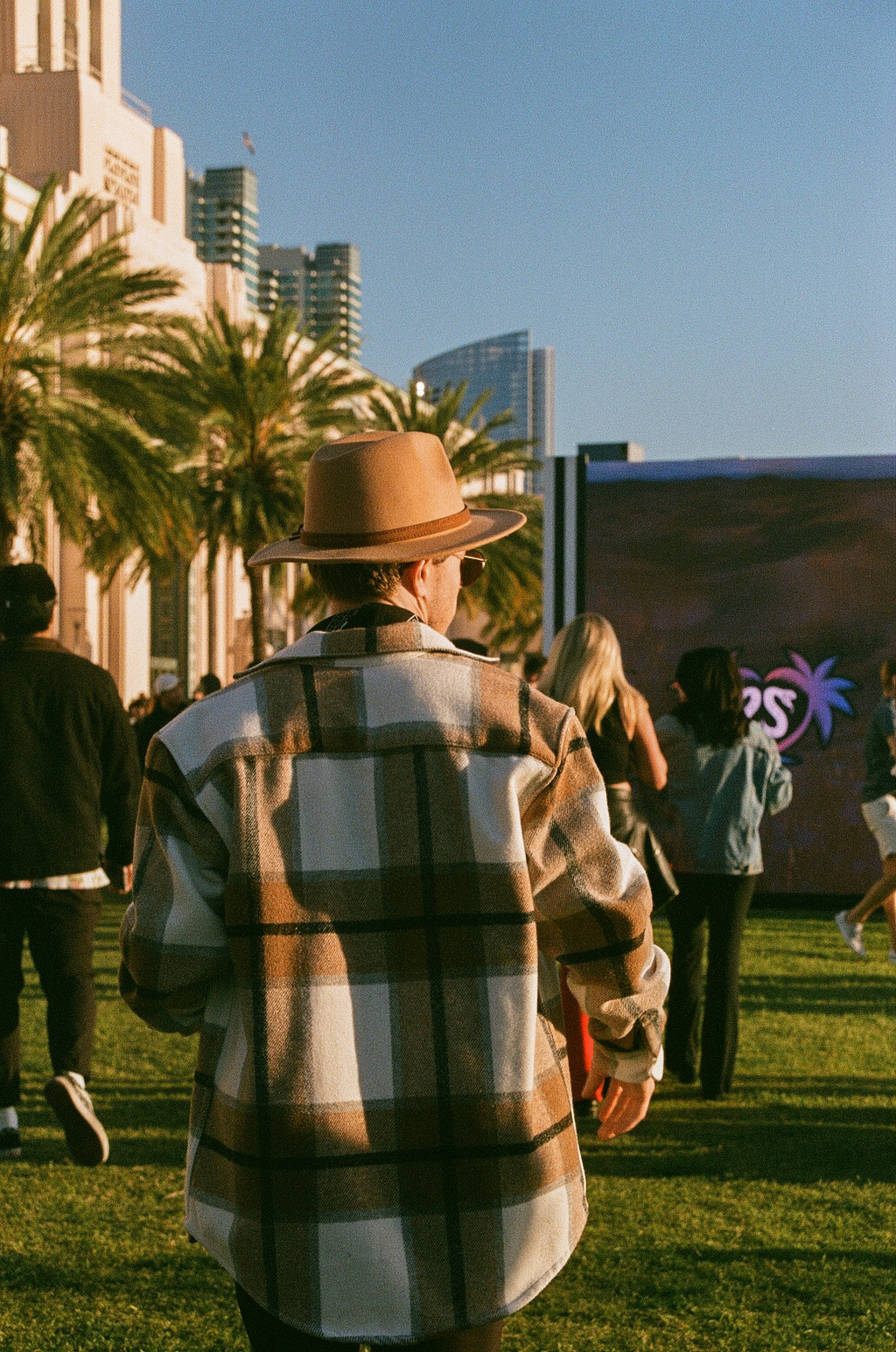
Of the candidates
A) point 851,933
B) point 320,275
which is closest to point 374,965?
point 851,933

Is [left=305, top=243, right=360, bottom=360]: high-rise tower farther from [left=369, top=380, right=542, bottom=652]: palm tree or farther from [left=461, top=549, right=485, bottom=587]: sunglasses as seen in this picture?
[left=461, top=549, right=485, bottom=587]: sunglasses

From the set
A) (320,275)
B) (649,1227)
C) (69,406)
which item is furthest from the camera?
(320,275)

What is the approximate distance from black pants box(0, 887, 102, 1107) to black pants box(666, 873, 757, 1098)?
2.48m

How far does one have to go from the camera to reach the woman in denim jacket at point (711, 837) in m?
6.07

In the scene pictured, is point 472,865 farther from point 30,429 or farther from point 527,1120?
point 30,429

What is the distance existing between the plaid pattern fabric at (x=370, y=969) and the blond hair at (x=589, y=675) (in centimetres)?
365

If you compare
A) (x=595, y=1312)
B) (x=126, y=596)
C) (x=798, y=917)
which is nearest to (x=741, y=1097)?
(x=595, y=1312)

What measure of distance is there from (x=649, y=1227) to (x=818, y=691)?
8704 millimetres

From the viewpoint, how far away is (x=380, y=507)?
2053 mm

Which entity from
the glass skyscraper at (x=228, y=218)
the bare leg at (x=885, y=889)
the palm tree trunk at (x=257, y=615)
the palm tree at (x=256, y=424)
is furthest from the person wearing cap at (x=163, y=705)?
the glass skyscraper at (x=228, y=218)

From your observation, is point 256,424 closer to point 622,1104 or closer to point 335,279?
point 622,1104

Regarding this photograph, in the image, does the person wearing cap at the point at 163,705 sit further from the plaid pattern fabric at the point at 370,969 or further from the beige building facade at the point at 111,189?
the beige building facade at the point at 111,189

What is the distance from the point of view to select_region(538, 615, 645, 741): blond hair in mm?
5578

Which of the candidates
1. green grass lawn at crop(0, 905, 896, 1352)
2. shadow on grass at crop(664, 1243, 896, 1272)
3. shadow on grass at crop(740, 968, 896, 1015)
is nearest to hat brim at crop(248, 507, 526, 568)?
green grass lawn at crop(0, 905, 896, 1352)
